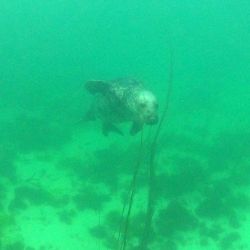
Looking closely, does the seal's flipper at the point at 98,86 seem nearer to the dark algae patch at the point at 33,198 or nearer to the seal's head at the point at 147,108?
the seal's head at the point at 147,108

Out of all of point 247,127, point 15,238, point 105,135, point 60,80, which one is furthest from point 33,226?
point 60,80

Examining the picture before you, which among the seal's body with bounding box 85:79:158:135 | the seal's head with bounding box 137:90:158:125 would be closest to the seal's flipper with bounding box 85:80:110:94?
the seal's body with bounding box 85:79:158:135

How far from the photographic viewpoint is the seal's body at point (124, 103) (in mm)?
7598

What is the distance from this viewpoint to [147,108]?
758 cm

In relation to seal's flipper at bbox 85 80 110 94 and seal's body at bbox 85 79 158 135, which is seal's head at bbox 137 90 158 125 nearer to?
seal's body at bbox 85 79 158 135

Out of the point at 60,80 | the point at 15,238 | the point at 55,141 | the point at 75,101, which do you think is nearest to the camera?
the point at 15,238

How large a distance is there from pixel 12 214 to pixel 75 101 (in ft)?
16.6

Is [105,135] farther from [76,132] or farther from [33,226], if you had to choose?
[33,226]

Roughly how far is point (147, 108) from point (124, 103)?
0.60 metres

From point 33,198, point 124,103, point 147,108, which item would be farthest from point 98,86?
point 33,198

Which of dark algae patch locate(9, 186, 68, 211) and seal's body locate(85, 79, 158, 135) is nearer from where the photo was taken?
seal's body locate(85, 79, 158, 135)

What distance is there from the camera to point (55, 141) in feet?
33.9

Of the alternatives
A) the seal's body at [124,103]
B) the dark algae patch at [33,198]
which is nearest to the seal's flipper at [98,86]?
the seal's body at [124,103]

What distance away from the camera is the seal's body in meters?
7.60
